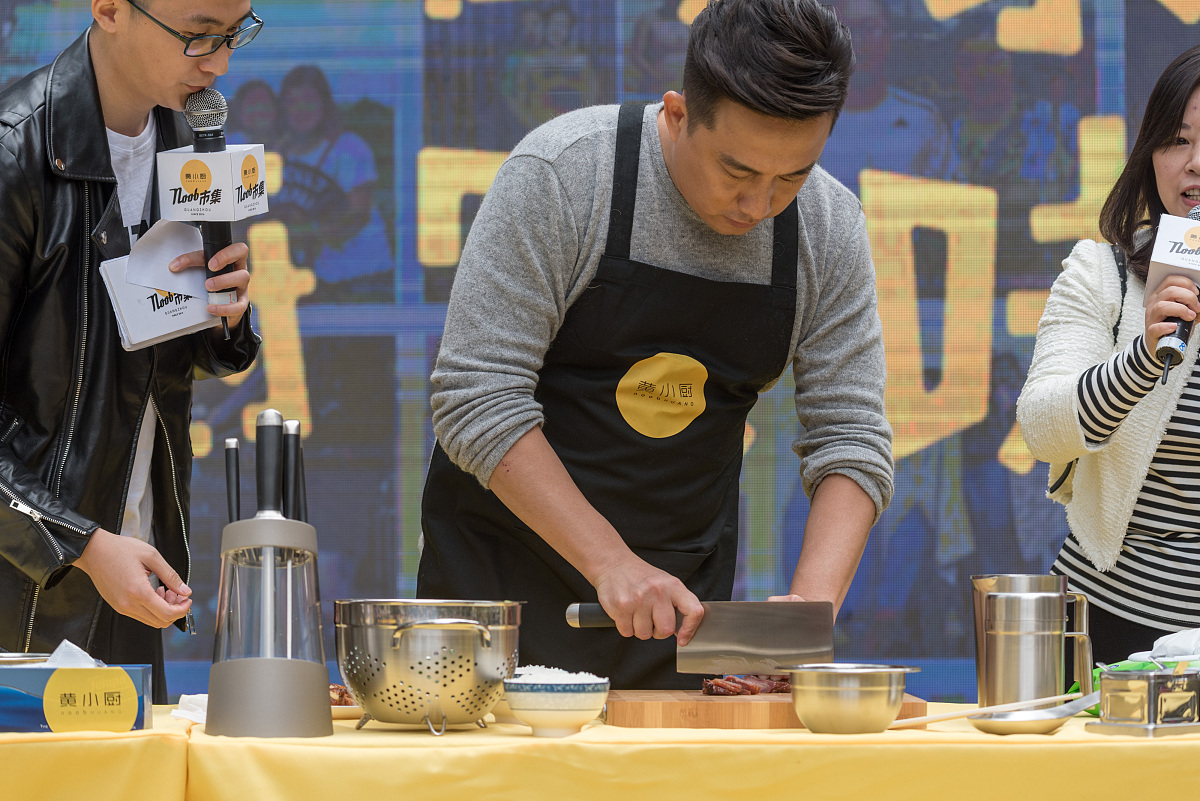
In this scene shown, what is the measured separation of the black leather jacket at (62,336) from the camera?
1748 mm

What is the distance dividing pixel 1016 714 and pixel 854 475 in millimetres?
593

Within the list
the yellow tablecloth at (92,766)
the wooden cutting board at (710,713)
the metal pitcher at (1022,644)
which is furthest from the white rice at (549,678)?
the metal pitcher at (1022,644)

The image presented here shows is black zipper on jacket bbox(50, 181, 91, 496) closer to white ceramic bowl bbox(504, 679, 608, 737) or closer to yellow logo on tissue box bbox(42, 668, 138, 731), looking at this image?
yellow logo on tissue box bbox(42, 668, 138, 731)

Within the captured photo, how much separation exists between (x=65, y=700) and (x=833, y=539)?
1.05m

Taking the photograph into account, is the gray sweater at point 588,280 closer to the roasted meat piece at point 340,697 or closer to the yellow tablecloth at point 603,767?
the roasted meat piece at point 340,697

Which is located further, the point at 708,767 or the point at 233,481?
the point at 233,481

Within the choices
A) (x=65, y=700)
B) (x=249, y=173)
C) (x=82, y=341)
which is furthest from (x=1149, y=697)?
(x=82, y=341)

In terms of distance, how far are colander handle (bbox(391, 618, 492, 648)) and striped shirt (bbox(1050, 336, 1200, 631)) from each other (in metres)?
1.11

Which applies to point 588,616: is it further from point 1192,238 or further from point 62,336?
point 1192,238

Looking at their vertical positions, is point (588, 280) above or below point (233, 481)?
above

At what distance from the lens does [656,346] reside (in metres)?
1.80

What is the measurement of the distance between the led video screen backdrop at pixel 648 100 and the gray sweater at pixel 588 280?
113cm

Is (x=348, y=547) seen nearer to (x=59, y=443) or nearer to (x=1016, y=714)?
(x=59, y=443)

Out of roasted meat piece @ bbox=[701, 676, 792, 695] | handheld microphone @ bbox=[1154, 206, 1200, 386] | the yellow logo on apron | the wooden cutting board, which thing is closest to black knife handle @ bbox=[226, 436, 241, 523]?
the wooden cutting board
